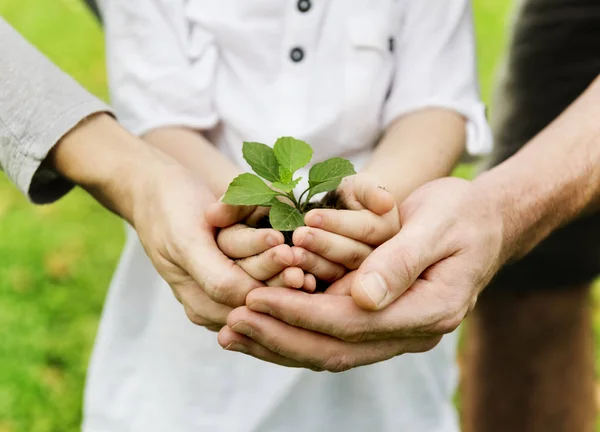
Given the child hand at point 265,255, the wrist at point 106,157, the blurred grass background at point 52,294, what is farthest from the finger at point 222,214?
the blurred grass background at point 52,294

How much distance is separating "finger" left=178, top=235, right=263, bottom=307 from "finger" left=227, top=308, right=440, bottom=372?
4 cm

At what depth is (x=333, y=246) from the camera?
128cm

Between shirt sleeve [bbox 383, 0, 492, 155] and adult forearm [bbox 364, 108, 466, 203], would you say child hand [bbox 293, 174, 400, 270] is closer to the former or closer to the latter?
adult forearm [bbox 364, 108, 466, 203]

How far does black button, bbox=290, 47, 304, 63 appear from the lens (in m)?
1.65

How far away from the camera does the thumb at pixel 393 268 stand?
1.20 metres

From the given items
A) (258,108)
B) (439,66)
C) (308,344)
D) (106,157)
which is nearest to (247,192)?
(308,344)

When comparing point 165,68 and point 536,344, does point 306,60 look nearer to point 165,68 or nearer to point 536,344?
point 165,68

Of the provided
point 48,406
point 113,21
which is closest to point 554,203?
point 113,21

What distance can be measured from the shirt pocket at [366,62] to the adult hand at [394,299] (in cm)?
32

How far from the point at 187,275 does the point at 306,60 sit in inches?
22.7

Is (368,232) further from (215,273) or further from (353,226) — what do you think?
(215,273)

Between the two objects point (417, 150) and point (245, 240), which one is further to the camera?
point (417, 150)

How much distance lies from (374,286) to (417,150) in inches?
19.1

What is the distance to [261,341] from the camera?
51.0 inches
